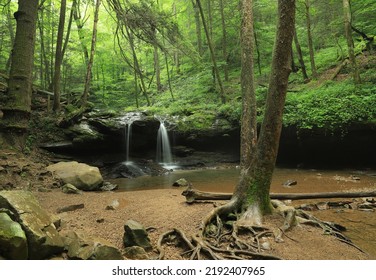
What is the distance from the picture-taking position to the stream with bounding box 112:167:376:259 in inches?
193

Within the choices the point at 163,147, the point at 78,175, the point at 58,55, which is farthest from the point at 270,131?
the point at 58,55

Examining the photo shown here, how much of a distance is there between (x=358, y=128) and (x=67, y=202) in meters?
11.1

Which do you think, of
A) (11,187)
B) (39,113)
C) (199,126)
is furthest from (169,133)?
(11,187)

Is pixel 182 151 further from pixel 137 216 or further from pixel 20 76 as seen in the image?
pixel 137 216

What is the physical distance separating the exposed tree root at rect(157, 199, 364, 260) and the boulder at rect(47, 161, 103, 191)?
4965 millimetres

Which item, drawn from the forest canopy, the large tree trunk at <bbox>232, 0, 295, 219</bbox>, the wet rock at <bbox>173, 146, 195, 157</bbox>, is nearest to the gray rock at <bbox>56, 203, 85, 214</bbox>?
the large tree trunk at <bbox>232, 0, 295, 219</bbox>

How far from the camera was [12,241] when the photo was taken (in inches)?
101

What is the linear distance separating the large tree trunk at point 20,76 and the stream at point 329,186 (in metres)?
3.81

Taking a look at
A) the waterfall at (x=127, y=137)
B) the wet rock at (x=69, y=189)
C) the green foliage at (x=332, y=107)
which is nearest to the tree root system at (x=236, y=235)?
the wet rock at (x=69, y=189)

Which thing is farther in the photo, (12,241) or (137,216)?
(137,216)

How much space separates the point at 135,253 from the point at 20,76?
668 centimetres

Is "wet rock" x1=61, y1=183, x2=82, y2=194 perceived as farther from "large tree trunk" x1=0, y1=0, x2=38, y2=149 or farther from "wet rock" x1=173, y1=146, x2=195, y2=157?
"wet rock" x1=173, y1=146, x2=195, y2=157

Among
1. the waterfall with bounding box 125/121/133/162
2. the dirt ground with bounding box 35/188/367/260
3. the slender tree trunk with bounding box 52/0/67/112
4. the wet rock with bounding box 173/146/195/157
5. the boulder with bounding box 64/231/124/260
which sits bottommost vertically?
the dirt ground with bounding box 35/188/367/260

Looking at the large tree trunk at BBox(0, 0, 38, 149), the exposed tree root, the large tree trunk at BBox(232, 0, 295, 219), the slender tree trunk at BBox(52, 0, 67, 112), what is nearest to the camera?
the exposed tree root
